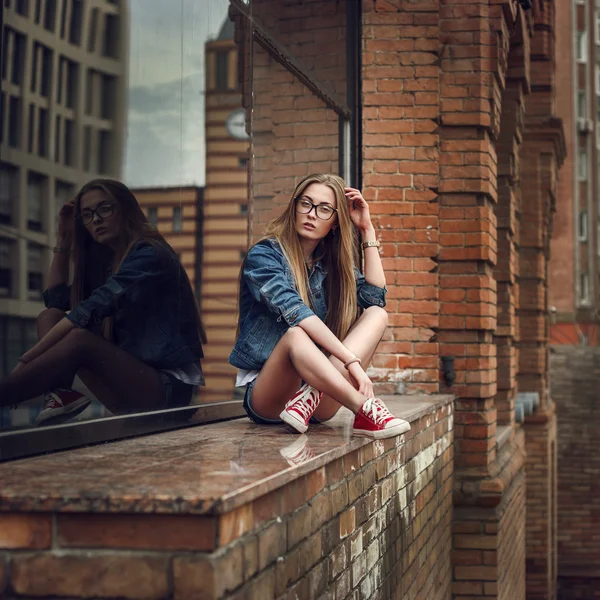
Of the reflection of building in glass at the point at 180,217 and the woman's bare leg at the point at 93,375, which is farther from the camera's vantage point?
the reflection of building in glass at the point at 180,217

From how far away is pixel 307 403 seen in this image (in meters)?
3.79

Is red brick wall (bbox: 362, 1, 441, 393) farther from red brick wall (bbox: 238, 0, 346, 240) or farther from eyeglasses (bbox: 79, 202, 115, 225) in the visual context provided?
eyeglasses (bbox: 79, 202, 115, 225)

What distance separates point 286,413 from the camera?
3.71m

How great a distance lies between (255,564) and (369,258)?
237cm

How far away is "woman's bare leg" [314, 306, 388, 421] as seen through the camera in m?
4.06

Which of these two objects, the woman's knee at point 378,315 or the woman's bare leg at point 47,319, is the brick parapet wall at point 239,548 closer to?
the woman's knee at point 378,315

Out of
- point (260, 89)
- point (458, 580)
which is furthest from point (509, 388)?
point (260, 89)

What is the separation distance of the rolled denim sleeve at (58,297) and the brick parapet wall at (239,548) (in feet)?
3.40

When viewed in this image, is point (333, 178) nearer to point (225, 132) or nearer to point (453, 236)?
point (225, 132)

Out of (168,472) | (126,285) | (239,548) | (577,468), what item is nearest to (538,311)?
(577,468)

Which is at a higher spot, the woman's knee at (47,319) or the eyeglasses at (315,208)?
the eyeglasses at (315,208)

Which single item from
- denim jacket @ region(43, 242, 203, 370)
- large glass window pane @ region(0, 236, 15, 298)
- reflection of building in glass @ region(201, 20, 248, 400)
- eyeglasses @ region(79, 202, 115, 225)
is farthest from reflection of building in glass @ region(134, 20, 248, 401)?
large glass window pane @ region(0, 236, 15, 298)

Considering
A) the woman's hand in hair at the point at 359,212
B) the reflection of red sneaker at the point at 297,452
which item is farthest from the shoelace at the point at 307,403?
the woman's hand in hair at the point at 359,212

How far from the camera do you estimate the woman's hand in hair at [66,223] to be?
129 inches
